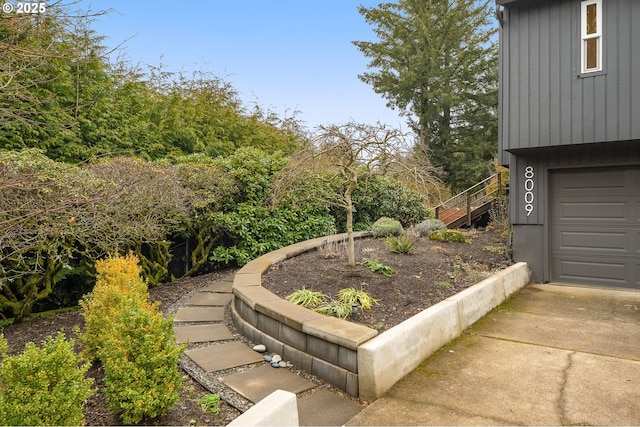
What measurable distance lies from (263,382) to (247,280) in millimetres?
1913

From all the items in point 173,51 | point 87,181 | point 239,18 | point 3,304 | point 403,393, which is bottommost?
point 403,393

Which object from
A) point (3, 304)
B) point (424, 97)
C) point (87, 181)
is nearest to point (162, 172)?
point (87, 181)

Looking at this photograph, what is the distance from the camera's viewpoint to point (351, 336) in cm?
A: 285

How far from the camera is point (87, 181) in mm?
4258

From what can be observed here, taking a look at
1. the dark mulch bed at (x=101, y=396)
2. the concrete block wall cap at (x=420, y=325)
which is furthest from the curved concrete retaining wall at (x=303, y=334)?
the dark mulch bed at (x=101, y=396)

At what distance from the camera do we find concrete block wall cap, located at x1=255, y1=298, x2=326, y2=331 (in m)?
3.28

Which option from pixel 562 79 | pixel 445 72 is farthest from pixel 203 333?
pixel 445 72

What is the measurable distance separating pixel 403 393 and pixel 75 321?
3814mm

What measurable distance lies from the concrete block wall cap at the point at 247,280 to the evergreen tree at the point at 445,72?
52.5 feet

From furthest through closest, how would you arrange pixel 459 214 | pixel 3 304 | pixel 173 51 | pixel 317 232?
1. pixel 459 214
2. pixel 173 51
3. pixel 317 232
4. pixel 3 304

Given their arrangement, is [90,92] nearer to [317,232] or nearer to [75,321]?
[75,321]

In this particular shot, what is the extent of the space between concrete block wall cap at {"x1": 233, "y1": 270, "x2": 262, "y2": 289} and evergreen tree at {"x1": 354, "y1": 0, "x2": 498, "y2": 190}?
16.0m

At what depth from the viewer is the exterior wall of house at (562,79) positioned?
5141 millimetres

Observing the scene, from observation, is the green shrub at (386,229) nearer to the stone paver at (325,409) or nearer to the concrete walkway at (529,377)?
the concrete walkway at (529,377)
